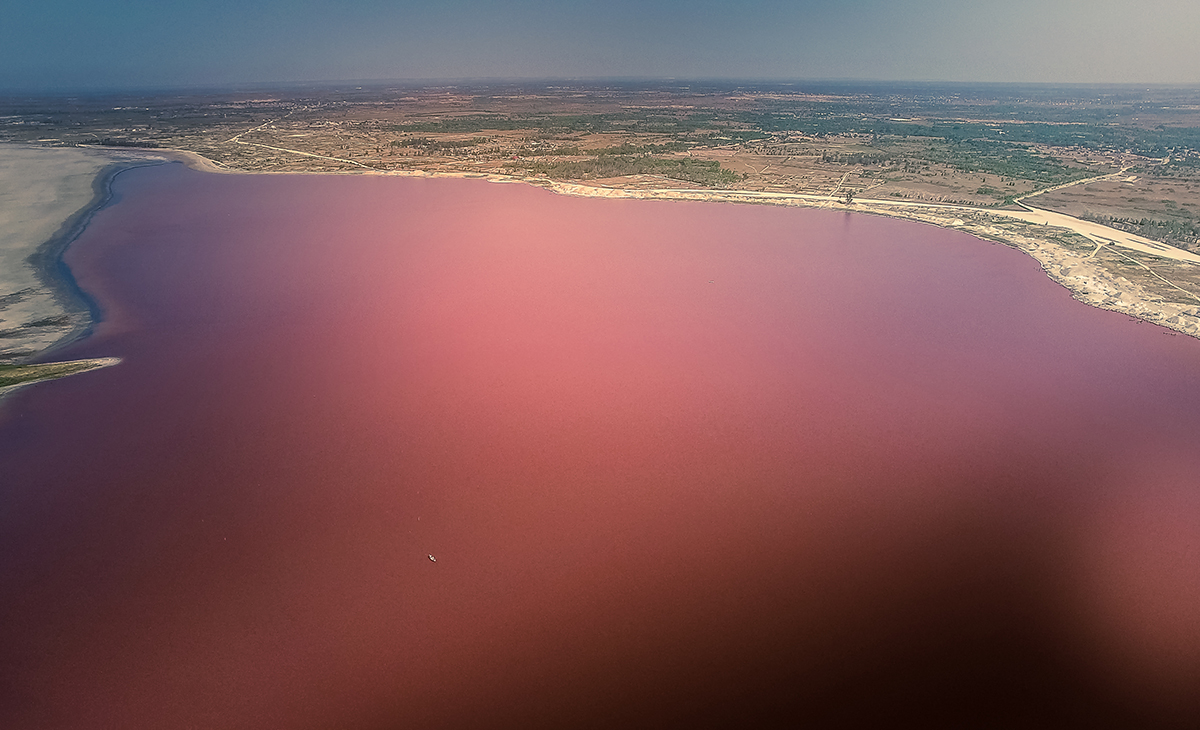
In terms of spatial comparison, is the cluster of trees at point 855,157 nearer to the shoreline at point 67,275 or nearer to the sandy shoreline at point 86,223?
the sandy shoreline at point 86,223

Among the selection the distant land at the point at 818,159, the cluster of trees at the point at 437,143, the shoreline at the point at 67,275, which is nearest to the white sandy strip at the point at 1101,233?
the distant land at the point at 818,159

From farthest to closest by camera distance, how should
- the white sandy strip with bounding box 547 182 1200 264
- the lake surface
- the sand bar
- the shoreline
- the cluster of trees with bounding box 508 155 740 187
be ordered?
the cluster of trees with bounding box 508 155 740 187 → the white sandy strip with bounding box 547 182 1200 264 → the sand bar → the shoreline → the lake surface

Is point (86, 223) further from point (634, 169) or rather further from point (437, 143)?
point (634, 169)

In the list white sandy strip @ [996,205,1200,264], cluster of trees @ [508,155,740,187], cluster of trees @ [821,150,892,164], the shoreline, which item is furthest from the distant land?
the shoreline

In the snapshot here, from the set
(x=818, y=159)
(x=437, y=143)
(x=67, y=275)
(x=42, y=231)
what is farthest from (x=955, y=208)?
(x=42, y=231)

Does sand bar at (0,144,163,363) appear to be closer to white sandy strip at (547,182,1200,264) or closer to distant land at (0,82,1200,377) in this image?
distant land at (0,82,1200,377)
